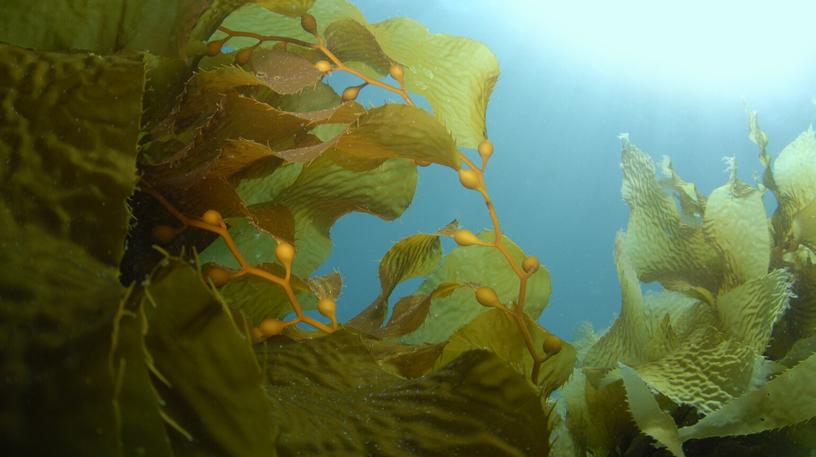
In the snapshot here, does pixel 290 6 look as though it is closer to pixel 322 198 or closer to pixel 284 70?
pixel 284 70

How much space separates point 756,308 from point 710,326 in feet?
0.17

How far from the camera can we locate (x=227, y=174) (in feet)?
1.86

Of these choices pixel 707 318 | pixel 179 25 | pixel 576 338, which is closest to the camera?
pixel 179 25

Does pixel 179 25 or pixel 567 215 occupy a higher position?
pixel 179 25

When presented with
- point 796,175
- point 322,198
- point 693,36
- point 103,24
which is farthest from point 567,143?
point 103,24

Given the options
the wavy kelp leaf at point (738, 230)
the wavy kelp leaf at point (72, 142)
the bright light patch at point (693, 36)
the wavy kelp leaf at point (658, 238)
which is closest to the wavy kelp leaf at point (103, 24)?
the wavy kelp leaf at point (72, 142)

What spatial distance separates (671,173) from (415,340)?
0.48m

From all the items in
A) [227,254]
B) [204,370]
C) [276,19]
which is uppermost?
[276,19]

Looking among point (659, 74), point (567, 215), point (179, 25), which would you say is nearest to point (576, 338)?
point (179, 25)

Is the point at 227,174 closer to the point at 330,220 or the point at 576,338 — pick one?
the point at 330,220

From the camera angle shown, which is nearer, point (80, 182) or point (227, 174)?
point (80, 182)

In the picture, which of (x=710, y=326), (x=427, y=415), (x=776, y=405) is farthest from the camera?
(x=710, y=326)

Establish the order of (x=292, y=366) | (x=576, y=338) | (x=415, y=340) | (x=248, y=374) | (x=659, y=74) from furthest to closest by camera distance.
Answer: (x=659, y=74) < (x=576, y=338) < (x=415, y=340) < (x=292, y=366) < (x=248, y=374)

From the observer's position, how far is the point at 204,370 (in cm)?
30
